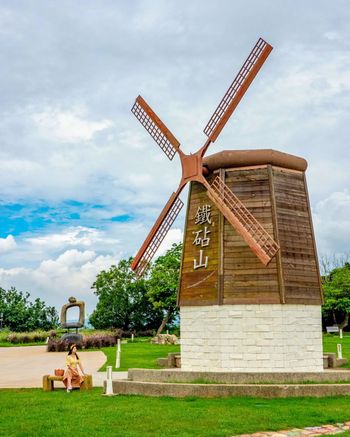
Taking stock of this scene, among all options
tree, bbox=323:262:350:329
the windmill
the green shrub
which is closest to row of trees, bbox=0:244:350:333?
tree, bbox=323:262:350:329

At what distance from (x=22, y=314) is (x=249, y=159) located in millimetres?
37485

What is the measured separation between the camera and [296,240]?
15.7 meters

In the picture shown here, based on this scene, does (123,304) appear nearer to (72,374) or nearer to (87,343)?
(87,343)

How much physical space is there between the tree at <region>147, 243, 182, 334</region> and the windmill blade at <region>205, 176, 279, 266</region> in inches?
1002

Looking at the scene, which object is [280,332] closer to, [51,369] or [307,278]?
[307,278]

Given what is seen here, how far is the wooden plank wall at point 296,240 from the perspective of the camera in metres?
15.2

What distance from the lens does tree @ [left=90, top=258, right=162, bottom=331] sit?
47438mm

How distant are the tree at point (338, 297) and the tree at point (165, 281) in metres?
11.3

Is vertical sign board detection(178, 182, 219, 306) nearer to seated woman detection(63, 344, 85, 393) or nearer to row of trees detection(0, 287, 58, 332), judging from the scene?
seated woman detection(63, 344, 85, 393)

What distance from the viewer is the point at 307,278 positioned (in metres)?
15.6

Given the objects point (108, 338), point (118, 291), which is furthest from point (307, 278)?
point (118, 291)

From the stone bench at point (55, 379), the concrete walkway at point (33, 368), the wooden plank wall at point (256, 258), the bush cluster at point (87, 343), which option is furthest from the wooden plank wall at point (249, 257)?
the bush cluster at point (87, 343)

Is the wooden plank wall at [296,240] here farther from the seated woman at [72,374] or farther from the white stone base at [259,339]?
the seated woman at [72,374]

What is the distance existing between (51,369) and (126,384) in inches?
323
